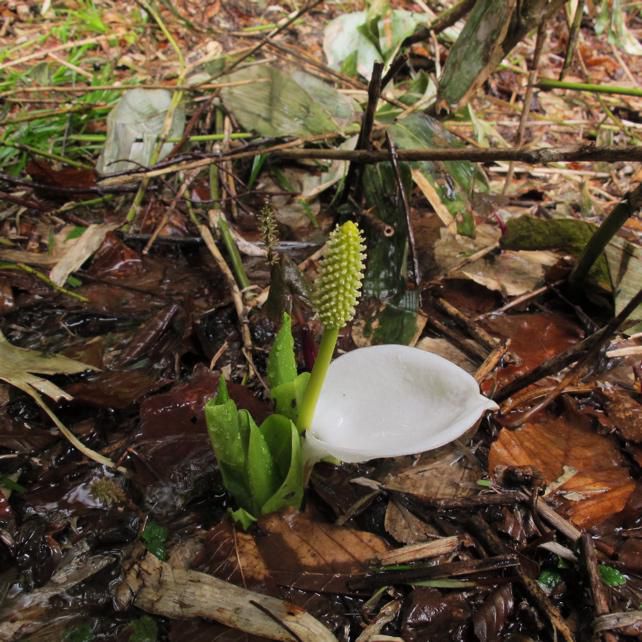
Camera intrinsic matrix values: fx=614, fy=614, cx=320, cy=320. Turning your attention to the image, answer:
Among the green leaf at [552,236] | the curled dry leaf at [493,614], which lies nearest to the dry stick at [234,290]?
the curled dry leaf at [493,614]

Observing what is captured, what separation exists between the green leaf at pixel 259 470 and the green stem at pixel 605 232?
103 centimetres

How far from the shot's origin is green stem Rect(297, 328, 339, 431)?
972mm

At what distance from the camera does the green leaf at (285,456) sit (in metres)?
1.04

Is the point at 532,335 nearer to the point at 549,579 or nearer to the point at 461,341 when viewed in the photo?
the point at 461,341

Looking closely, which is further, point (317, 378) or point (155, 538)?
point (155, 538)

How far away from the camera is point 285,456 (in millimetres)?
1079

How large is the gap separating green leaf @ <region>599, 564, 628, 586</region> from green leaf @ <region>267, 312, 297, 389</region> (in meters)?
0.68

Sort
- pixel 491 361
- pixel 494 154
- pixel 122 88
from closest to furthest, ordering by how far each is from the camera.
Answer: pixel 494 154 < pixel 491 361 < pixel 122 88

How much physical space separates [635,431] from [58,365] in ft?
4.35

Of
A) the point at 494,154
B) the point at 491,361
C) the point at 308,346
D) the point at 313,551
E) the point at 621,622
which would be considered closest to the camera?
the point at 621,622

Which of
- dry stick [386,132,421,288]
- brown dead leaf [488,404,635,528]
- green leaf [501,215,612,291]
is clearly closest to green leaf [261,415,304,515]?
brown dead leaf [488,404,635,528]

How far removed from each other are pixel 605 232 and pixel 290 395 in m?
0.97

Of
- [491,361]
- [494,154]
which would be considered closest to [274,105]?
[494,154]

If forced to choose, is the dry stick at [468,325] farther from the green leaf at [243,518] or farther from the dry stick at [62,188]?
the dry stick at [62,188]
